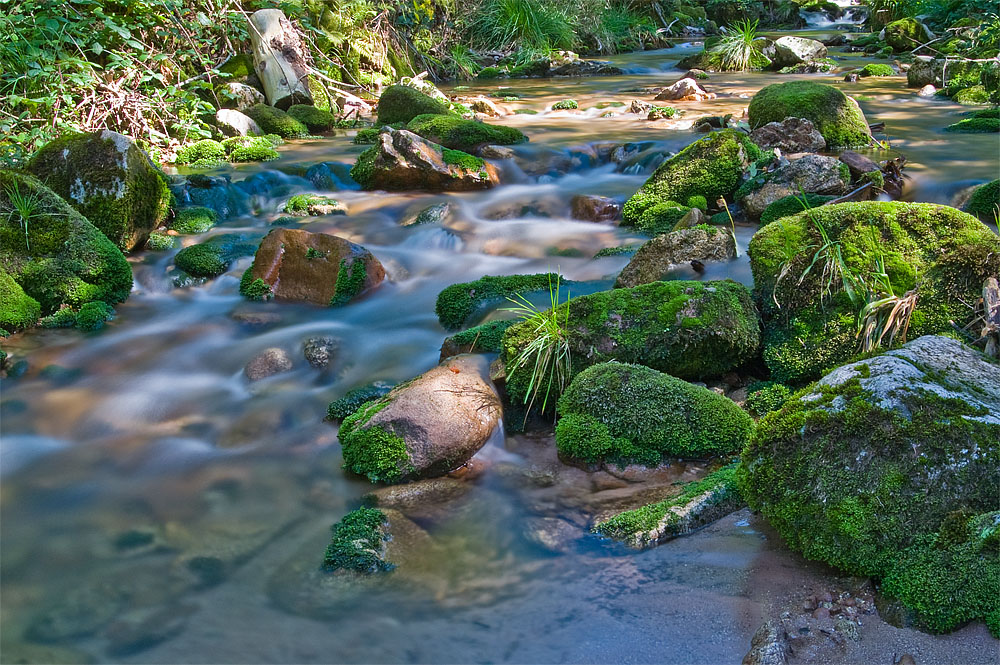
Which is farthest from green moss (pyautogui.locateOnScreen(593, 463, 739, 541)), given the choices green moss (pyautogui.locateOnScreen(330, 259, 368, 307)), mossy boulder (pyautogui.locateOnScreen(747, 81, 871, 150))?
mossy boulder (pyautogui.locateOnScreen(747, 81, 871, 150))

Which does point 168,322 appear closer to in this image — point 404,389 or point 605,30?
point 404,389

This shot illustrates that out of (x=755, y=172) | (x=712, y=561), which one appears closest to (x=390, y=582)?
(x=712, y=561)

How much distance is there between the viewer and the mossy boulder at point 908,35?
1956 centimetres

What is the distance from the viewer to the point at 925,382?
3230mm

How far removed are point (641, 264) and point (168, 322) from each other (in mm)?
3837

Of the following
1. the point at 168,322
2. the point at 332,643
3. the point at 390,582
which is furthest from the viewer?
the point at 168,322

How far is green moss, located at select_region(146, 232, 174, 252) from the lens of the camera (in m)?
7.85

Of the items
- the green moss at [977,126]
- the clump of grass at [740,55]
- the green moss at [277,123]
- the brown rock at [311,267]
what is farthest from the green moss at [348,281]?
the clump of grass at [740,55]

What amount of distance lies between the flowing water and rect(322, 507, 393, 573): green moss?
0.34ft

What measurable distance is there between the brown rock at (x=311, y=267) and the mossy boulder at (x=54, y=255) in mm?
1212

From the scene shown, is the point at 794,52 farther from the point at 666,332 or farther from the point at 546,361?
the point at 546,361

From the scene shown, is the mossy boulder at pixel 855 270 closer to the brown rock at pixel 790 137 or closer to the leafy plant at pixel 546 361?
the leafy plant at pixel 546 361

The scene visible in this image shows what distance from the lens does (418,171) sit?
9.48 metres

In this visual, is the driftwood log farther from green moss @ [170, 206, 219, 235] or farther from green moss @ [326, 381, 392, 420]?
green moss @ [326, 381, 392, 420]
